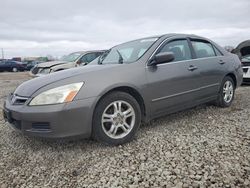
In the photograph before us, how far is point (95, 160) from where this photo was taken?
2795mm

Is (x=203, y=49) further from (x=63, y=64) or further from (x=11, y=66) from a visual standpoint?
(x=11, y=66)

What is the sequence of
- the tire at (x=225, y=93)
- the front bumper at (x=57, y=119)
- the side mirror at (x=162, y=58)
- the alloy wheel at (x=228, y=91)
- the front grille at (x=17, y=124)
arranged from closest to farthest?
the front bumper at (x=57, y=119), the front grille at (x=17, y=124), the side mirror at (x=162, y=58), the tire at (x=225, y=93), the alloy wheel at (x=228, y=91)

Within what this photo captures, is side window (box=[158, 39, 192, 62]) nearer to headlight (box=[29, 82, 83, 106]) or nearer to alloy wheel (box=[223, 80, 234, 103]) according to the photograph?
alloy wheel (box=[223, 80, 234, 103])

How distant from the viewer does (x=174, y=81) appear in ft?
12.0

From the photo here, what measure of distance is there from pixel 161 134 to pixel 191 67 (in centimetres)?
123

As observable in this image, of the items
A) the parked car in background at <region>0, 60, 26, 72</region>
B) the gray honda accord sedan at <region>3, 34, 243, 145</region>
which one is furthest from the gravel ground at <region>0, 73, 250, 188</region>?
the parked car in background at <region>0, 60, 26, 72</region>

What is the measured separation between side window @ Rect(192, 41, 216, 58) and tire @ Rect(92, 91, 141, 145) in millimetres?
1744

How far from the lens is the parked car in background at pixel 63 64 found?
349 inches

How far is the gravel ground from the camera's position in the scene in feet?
7.79

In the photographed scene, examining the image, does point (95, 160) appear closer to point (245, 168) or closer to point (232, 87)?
point (245, 168)

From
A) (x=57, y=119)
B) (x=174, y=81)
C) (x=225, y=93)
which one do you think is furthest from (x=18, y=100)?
(x=225, y=93)

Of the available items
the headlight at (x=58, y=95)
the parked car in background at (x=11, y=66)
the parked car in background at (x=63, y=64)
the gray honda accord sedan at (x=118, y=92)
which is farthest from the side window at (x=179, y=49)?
the parked car in background at (x=11, y=66)

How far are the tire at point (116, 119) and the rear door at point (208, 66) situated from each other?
1.47 meters

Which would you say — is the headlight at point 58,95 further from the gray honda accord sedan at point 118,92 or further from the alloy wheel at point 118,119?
the alloy wheel at point 118,119
